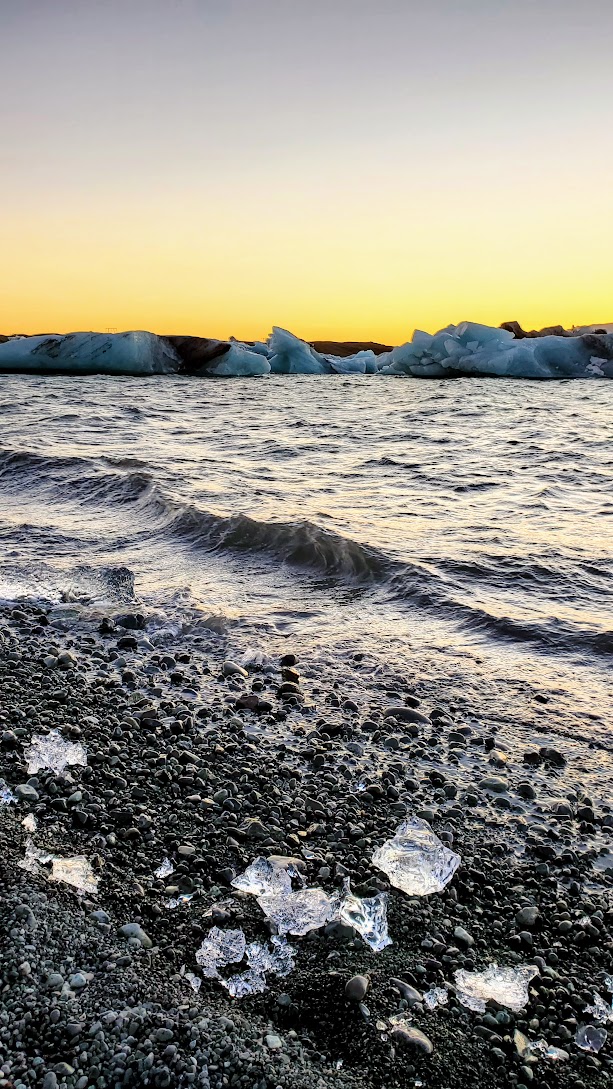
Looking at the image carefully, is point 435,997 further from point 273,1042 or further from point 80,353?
point 80,353

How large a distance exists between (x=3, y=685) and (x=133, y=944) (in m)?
2.16

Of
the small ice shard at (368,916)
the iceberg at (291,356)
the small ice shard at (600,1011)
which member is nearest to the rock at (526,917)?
the small ice shard at (600,1011)

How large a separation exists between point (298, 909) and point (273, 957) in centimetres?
22

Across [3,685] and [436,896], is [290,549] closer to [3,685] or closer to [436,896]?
[3,685]

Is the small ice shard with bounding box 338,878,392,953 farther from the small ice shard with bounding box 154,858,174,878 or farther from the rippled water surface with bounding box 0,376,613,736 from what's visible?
the rippled water surface with bounding box 0,376,613,736

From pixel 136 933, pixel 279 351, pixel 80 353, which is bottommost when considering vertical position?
pixel 136 933

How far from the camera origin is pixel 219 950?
2400 mm

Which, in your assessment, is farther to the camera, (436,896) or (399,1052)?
(436,896)

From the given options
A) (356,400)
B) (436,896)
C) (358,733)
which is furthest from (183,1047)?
(356,400)

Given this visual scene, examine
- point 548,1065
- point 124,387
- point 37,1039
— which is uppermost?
point 124,387

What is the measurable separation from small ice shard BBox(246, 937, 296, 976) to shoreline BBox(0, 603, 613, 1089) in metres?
0.04

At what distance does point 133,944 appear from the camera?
2365mm

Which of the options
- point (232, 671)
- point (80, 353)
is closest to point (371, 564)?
point (232, 671)

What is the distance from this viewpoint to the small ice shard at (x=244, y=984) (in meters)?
2.25
